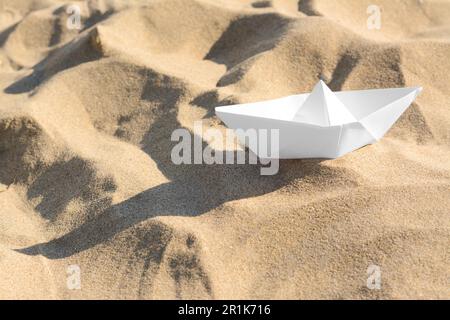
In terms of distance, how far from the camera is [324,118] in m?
1.62

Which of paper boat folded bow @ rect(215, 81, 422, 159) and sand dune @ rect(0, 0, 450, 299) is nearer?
sand dune @ rect(0, 0, 450, 299)

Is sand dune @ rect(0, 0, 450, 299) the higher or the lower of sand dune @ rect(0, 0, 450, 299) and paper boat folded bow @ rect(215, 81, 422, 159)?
the lower

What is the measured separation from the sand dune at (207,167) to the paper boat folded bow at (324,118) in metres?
0.07

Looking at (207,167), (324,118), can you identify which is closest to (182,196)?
(207,167)

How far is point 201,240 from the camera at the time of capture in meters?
1.48

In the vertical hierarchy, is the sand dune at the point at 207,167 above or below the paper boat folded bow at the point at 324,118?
below

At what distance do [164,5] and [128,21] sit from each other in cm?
18

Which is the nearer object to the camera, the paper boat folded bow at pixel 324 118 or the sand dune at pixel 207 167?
the sand dune at pixel 207 167

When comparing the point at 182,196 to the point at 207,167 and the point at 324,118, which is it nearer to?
the point at 207,167

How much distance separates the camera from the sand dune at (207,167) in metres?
1.43

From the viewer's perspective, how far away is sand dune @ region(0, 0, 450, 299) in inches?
56.5

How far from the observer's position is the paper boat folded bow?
5.16 ft

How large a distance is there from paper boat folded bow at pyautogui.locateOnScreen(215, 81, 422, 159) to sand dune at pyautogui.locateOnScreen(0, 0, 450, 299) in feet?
0.23
